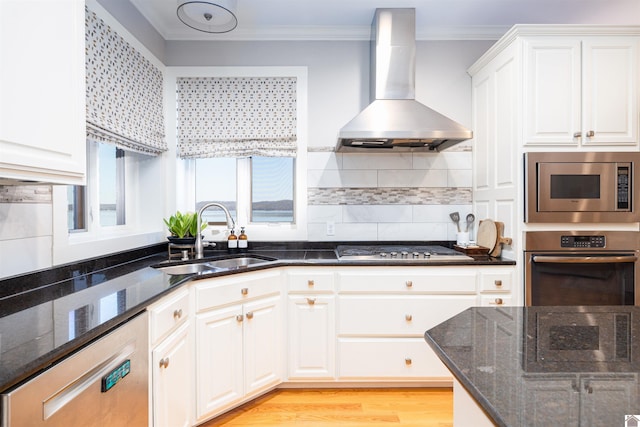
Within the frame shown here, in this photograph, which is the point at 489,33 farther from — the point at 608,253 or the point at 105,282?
the point at 105,282

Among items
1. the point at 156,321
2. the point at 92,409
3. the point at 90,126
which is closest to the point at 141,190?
the point at 90,126

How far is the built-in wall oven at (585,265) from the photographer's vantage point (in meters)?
2.22

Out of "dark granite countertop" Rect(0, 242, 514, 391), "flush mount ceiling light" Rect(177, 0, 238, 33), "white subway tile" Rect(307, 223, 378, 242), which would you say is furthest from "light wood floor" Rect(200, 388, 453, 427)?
"flush mount ceiling light" Rect(177, 0, 238, 33)

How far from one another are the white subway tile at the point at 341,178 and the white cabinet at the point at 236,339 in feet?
3.07

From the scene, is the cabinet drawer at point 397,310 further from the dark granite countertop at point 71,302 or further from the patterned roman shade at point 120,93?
the patterned roman shade at point 120,93

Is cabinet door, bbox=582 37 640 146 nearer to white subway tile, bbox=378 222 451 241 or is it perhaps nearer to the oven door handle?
the oven door handle

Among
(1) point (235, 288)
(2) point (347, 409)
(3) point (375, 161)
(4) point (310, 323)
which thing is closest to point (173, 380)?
(1) point (235, 288)

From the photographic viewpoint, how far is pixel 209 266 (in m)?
2.49

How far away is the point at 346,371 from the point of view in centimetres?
234

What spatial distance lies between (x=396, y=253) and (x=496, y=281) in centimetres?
65

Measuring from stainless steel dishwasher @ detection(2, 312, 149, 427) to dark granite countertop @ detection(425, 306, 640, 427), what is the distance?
956 mm

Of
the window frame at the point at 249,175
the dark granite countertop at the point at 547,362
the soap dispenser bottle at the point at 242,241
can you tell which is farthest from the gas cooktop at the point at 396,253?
the dark granite countertop at the point at 547,362

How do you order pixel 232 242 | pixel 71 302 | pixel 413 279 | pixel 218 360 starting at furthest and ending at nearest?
pixel 232 242 → pixel 413 279 → pixel 218 360 → pixel 71 302

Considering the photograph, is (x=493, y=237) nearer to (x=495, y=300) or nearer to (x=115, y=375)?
(x=495, y=300)
